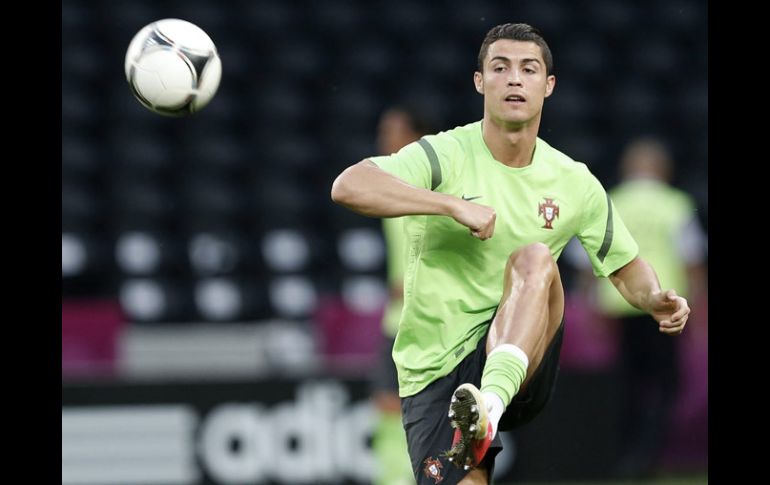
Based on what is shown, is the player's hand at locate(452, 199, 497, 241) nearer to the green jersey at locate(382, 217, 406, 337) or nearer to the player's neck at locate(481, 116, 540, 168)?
the player's neck at locate(481, 116, 540, 168)

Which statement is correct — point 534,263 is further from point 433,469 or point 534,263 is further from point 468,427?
point 433,469

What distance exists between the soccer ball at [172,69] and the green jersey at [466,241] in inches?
39.1

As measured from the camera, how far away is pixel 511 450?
896cm

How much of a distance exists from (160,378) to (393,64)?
5064 mm

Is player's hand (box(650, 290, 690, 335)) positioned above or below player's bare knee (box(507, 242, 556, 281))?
below

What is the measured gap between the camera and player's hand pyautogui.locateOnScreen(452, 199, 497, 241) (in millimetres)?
4309

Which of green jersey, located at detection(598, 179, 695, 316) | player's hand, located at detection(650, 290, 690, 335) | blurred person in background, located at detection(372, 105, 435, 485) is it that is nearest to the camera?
player's hand, located at detection(650, 290, 690, 335)

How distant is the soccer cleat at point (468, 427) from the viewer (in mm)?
4285

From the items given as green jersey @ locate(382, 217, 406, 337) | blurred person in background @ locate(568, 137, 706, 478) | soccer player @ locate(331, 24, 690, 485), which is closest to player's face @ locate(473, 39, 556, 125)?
soccer player @ locate(331, 24, 690, 485)

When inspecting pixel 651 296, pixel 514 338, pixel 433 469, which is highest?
pixel 651 296

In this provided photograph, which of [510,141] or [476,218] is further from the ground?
[510,141]

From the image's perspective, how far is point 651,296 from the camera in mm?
4895

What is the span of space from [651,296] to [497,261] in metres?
0.57

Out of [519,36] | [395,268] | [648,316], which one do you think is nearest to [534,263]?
[519,36]
